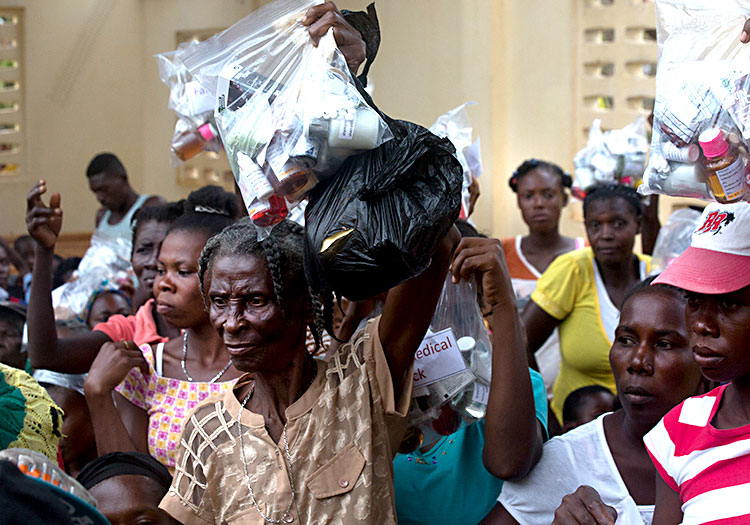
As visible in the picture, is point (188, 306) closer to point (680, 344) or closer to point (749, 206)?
point (680, 344)

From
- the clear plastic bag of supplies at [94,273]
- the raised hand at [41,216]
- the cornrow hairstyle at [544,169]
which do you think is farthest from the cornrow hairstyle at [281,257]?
the cornrow hairstyle at [544,169]

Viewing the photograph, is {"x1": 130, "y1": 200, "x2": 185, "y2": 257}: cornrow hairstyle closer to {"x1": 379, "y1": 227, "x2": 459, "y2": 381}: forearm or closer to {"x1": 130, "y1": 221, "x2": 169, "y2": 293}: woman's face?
{"x1": 130, "y1": 221, "x2": 169, "y2": 293}: woman's face

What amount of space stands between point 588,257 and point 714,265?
2.39 m

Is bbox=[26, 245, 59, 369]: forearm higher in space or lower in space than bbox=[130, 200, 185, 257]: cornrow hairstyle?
lower

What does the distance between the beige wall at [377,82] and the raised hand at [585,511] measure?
4169mm

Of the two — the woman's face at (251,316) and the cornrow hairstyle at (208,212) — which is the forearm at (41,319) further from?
the woman's face at (251,316)

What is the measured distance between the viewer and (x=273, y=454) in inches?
81.7

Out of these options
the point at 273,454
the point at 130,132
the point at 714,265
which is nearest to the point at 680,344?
the point at 714,265

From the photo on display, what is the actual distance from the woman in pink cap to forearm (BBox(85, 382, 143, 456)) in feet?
4.98

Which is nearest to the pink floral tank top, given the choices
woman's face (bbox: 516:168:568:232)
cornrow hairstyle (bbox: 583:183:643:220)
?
cornrow hairstyle (bbox: 583:183:643:220)

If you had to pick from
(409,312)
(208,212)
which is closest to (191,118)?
(208,212)

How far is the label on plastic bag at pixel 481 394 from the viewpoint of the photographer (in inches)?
91.5

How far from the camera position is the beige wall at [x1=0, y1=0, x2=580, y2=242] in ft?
20.5

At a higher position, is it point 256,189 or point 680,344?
point 256,189
